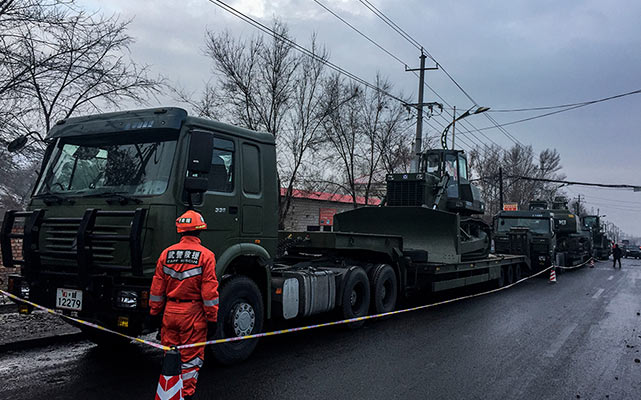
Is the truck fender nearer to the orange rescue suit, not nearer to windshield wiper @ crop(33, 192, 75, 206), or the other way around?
the orange rescue suit

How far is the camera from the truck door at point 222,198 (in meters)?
5.48

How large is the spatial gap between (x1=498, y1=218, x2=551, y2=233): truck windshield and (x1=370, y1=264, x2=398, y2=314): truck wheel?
12.7m

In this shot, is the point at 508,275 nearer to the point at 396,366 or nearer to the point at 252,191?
the point at 396,366

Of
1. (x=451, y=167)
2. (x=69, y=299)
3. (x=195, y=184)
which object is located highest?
(x=451, y=167)

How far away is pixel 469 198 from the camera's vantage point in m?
13.4

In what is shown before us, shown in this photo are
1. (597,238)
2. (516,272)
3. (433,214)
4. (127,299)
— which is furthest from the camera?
(597,238)

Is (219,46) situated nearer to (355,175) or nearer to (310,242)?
(355,175)

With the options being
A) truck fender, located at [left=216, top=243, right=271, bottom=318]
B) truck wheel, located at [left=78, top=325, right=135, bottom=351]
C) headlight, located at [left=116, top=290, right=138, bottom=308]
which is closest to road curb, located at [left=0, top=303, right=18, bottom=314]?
truck wheel, located at [left=78, top=325, right=135, bottom=351]

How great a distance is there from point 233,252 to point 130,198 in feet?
4.30

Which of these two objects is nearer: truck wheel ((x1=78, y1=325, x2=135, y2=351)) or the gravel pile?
truck wheel ((x1=78, y1=325, x2=135, y2=351))

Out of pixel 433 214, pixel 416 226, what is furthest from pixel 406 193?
pixel 433 214

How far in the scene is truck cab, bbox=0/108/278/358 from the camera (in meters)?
4.91

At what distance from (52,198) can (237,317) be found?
249 centimetres

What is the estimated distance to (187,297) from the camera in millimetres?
4105
